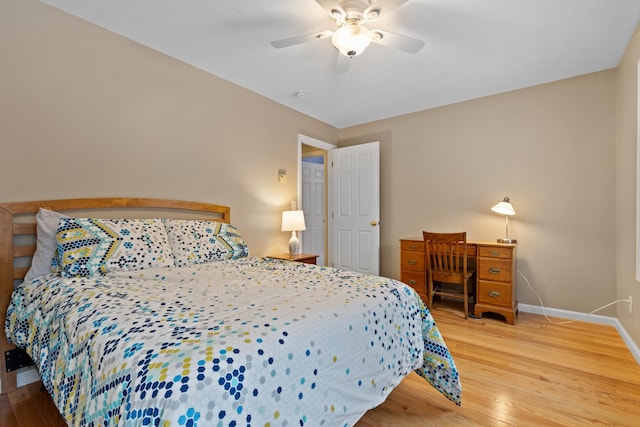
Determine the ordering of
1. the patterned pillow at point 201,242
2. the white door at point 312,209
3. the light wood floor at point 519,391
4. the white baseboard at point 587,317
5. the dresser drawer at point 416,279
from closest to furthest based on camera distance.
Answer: the light wood floor at point 519,391, the patterned pillow at point 201,242, the white baseboard at point 587,317, the dresser drawer at point 416,279, the white door at point 312,209

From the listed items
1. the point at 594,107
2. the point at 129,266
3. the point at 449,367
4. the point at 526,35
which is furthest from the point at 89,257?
the point at 594,107

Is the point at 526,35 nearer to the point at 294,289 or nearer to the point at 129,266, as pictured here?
the point at 294,289

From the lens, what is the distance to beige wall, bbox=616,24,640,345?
2270mm

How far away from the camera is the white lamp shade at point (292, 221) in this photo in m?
3.50

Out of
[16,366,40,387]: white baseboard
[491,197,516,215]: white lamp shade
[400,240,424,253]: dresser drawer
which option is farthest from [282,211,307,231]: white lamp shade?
[16,366,40,387]: white baseboard

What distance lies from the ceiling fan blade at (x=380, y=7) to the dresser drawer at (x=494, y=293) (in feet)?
8.69

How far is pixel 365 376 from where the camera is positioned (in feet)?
4.15

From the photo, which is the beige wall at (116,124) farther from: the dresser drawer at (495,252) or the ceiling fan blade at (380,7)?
the dresser drawer at (495,252)

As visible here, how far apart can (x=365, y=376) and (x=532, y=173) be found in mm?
3113

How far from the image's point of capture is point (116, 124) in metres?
2.34

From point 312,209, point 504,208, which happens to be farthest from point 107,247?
point 312,209

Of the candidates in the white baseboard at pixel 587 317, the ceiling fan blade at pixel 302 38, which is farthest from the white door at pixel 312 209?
the ceiling fan blade at pixel 302 38

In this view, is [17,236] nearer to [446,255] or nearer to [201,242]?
[201,242]

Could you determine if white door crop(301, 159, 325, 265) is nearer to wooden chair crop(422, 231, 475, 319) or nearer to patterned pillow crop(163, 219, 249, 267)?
wooden chair crop(422, 231, 475, 319)
